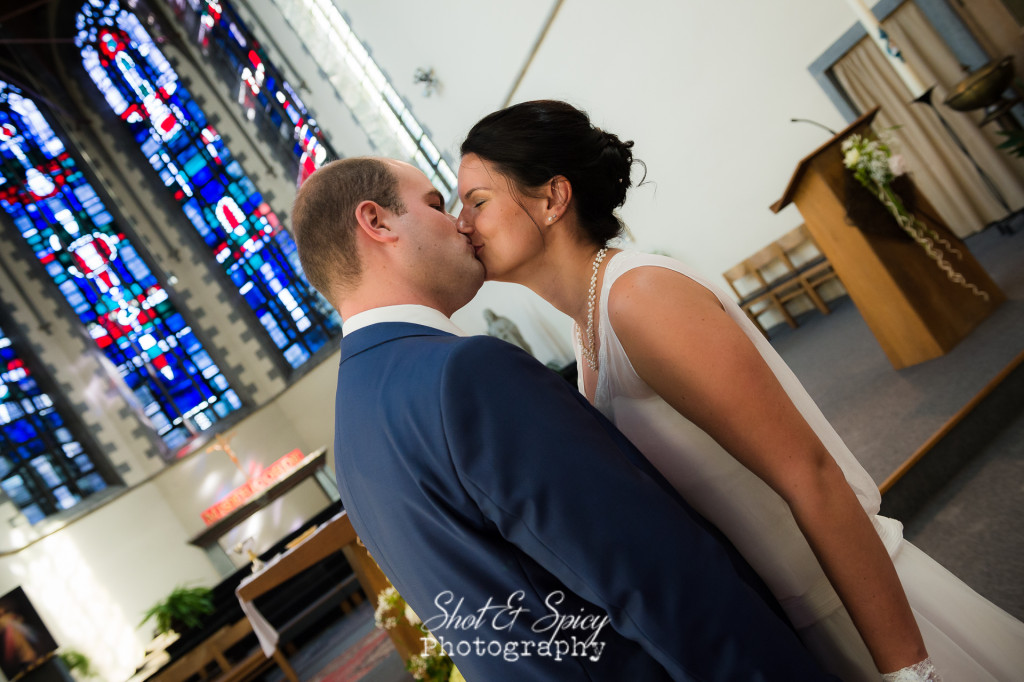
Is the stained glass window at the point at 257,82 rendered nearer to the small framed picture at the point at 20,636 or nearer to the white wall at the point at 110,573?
the white wall at the point at 110,573

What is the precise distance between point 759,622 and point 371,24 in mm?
8545

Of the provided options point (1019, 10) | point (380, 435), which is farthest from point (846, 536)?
point (1019, 10)

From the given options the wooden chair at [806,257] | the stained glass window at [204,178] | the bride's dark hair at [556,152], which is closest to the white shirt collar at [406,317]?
the bride's dark hair at [556,152]

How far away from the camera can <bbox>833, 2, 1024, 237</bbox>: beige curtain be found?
15.3ft

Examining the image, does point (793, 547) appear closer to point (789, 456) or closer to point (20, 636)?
point (789, 456)

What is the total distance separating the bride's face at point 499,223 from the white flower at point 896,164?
2916 millimetres

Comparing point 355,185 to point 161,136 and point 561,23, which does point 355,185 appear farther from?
point 161,136

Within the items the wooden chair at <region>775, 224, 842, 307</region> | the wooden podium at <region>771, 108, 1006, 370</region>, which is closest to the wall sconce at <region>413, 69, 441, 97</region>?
the wooden chair at <region>775, 224, 842, 307</region>

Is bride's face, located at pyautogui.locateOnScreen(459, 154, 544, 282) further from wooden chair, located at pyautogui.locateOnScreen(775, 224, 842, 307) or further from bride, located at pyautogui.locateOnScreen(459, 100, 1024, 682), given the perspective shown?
wooden chair, located at pyautogui.locateOnScreen(775, 224, 842, 307)

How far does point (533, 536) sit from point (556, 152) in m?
0.88

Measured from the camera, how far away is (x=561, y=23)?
18.5 ft

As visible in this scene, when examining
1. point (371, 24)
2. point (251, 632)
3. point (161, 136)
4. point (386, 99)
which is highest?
point (161, 136)

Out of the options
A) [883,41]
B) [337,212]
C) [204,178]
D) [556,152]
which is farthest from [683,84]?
[204,178]

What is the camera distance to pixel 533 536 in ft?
2.25
